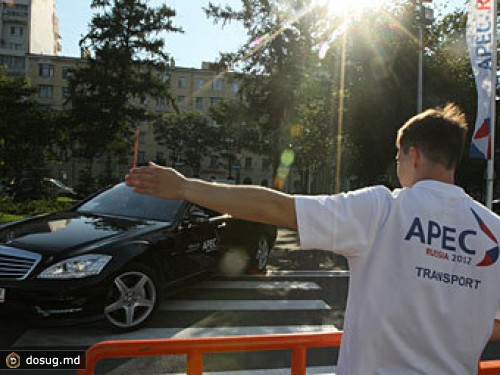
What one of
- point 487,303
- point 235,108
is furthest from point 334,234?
point 235,108

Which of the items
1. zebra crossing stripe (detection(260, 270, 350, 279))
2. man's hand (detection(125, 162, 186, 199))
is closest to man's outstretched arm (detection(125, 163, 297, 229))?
man's hand (detection(125, 162, 186, 199))

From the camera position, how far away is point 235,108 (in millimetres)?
24281

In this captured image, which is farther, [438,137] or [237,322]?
[237,322]

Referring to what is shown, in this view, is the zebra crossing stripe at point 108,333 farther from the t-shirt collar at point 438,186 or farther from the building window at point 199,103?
the building window at point 199,103

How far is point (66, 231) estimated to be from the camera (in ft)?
16.5

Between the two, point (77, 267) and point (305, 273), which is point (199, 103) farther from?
point (77, 267)

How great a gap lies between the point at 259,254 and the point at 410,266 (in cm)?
682

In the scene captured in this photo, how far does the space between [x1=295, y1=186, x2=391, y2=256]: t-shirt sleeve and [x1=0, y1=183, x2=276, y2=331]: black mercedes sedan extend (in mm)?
3577

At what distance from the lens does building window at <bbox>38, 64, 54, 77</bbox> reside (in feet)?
236

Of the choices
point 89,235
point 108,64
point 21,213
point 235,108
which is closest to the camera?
point 89,235

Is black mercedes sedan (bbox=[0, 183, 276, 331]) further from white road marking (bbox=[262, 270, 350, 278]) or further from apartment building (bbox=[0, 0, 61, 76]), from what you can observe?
apartment building (bbox=[0, 0, 61, 76])

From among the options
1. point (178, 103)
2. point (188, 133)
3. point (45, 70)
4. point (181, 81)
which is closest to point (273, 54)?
point (188, 133)

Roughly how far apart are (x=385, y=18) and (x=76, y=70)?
2056 centimetres

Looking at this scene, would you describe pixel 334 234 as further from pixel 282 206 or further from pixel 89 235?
pixel 89 235
